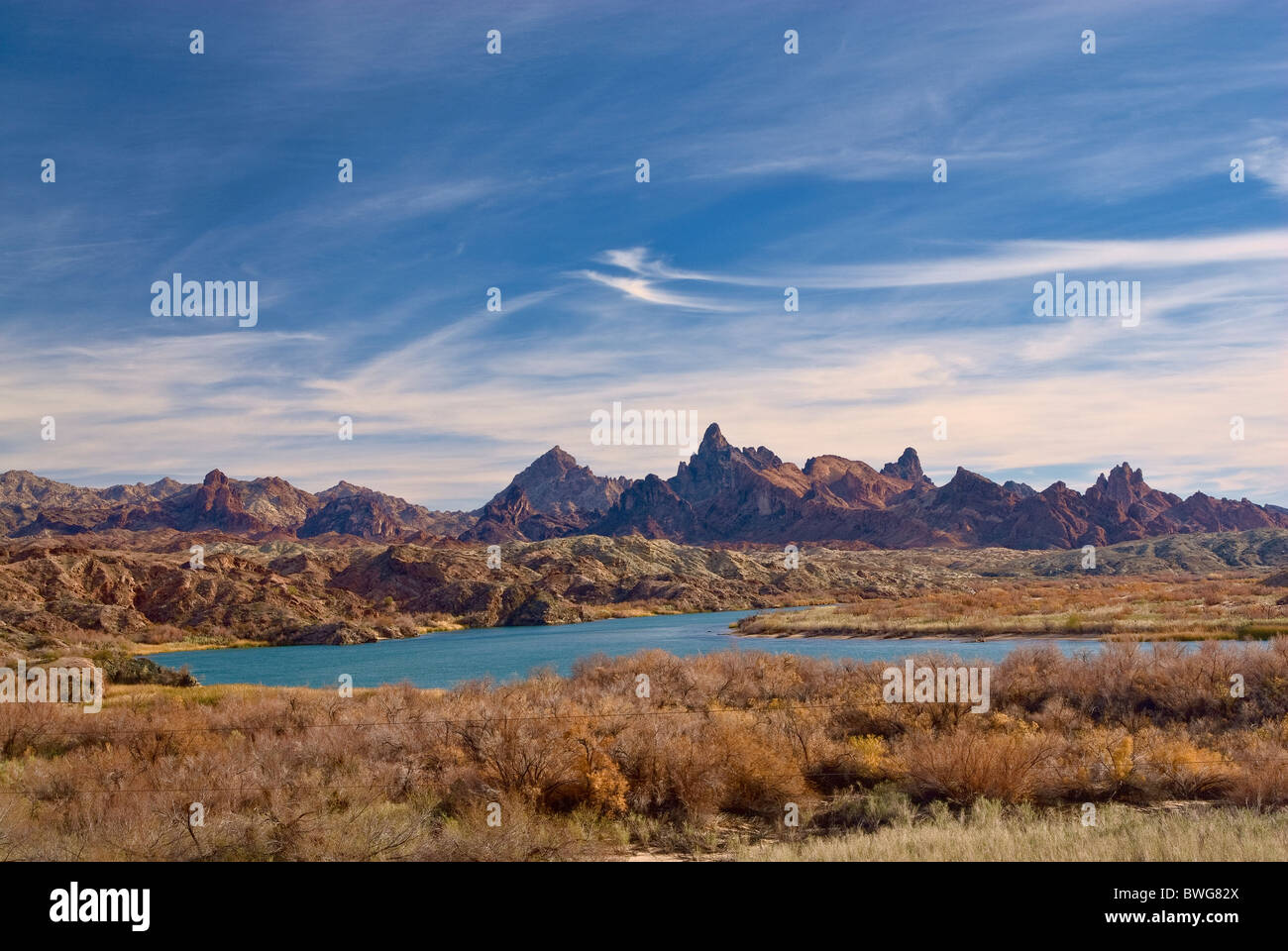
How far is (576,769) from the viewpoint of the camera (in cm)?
1360

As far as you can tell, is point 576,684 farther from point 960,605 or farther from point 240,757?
point 960,605

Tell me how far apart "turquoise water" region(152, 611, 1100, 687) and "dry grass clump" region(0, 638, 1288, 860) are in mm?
17417

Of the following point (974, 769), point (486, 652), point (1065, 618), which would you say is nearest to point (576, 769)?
point (974, 769)

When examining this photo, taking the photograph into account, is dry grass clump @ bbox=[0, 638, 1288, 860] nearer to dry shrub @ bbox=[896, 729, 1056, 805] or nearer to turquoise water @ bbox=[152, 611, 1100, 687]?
A: dry shrub @ bbox=[896, 729, 1056, 805]

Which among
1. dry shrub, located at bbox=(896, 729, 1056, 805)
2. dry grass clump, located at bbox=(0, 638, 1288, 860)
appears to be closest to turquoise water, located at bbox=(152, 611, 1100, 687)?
dry grass clump, located at bbox=(0, 638, 1288, 860)

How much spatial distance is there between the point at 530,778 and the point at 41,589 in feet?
299

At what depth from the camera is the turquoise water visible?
47594 millimetres

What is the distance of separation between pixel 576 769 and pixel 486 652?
185 ft

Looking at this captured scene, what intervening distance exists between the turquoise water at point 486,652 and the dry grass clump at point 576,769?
17.4 meters

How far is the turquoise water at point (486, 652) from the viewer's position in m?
47.6

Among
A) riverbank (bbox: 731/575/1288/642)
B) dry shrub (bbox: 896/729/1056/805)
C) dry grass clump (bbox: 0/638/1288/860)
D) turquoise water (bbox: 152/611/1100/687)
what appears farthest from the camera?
turquoise water (bbox: 152/611/1100/687)

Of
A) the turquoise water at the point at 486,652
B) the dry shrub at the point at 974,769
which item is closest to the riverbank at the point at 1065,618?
the turquoise water at the point at 486,652

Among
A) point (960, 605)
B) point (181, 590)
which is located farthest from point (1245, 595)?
point (181, 590)

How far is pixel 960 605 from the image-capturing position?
72.4m
